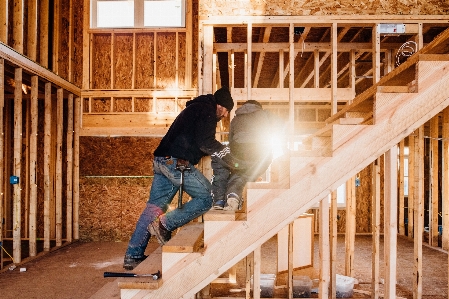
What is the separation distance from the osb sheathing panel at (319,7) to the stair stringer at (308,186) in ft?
8.50

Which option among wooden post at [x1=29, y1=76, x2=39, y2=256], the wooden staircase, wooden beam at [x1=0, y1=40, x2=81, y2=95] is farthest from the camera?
wooden post at [x1=29, y1=76, x2=39, y2=256]

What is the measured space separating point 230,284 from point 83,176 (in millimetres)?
4321

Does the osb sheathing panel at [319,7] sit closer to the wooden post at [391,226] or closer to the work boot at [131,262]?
the wooden post at [391,226]

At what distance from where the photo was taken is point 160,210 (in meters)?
3.36

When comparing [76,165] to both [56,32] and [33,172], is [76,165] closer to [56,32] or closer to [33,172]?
[33,172]

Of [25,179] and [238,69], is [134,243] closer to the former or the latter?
[238,69]

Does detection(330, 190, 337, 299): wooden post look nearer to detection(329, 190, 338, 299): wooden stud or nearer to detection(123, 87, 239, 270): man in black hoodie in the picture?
detection(329, 190, 338, 299): wooden stud

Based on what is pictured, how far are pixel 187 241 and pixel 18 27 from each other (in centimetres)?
502

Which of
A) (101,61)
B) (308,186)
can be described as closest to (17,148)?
(101,61)

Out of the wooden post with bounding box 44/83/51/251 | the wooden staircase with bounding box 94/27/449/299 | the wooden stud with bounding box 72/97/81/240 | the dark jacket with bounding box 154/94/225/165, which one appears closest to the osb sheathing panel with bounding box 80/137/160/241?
the wooden stud with bounding box 72/97/81/240

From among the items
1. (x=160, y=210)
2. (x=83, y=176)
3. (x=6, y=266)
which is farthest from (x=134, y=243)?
(x=83, y=176)

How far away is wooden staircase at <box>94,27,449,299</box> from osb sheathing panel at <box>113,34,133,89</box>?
5.61 metres

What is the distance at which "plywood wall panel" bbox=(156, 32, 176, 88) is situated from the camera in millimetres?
7645

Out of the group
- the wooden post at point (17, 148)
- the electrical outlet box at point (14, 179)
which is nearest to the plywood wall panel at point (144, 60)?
the wooden post at point (17, 148)
